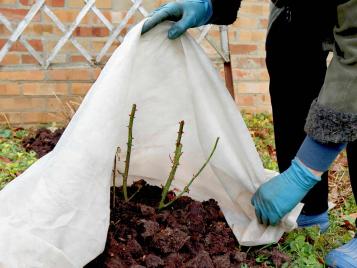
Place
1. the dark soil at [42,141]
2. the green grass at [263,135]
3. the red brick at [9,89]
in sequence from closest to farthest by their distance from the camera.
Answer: the dark soil at [42,141]
the green grass at [263,135]
the red brick at [9,89]

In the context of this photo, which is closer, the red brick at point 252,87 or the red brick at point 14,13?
the red brick at point 14,13

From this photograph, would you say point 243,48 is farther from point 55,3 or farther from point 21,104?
point 21,104

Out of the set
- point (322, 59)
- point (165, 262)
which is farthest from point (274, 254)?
point (322, 59)

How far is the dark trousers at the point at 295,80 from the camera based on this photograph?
1757 mm

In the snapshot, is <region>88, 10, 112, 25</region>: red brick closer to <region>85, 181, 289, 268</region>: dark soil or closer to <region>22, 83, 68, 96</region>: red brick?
<region>22, 83, 68, 96</region>: red brick

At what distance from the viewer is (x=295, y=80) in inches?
72.6

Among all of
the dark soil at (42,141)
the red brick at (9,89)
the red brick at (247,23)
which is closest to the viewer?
the dark soil at (42,141)

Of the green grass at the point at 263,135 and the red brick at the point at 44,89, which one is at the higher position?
the red brick at the point at 44,89

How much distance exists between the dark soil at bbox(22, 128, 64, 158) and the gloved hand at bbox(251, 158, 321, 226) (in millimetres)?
1315

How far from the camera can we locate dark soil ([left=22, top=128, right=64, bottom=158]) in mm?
2584

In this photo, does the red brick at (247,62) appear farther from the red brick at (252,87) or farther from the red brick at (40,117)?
the red brick at (40,117)

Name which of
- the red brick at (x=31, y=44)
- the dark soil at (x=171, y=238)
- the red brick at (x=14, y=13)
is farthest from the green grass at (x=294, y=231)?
the red brick at (x=14, y=13)

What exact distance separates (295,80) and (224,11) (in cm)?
34

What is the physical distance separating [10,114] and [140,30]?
1.80 metres
